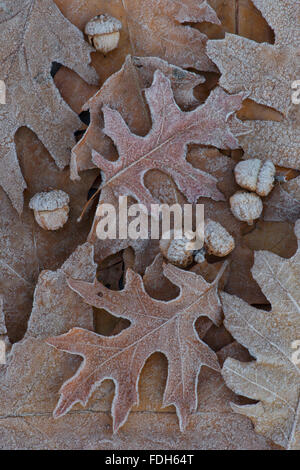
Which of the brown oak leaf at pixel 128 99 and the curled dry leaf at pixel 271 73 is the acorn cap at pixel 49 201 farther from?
the curled dry leaf at pixel 271 73

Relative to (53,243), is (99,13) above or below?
above

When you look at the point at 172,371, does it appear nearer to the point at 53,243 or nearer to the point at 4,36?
the point at 53,243

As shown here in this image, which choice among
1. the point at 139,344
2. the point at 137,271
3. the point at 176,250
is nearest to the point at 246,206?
the point at 176,250

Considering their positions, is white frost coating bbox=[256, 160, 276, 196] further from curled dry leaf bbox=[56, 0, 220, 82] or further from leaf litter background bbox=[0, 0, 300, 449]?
curled dry leaf bbox=[56, 0, 220, 82]

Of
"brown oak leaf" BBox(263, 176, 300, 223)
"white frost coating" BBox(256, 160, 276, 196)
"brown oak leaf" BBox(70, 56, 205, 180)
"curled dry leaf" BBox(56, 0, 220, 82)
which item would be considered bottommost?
"brown oak leaf" BBox(263, 176, 300, 223)

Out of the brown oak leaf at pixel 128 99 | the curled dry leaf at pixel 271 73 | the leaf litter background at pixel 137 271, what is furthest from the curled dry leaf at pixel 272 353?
the brown oak leaf at pixel 128 99

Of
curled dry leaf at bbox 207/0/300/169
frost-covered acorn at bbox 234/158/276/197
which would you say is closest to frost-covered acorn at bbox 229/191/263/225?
frost-covered acorn at bbox 234/158/276/197
